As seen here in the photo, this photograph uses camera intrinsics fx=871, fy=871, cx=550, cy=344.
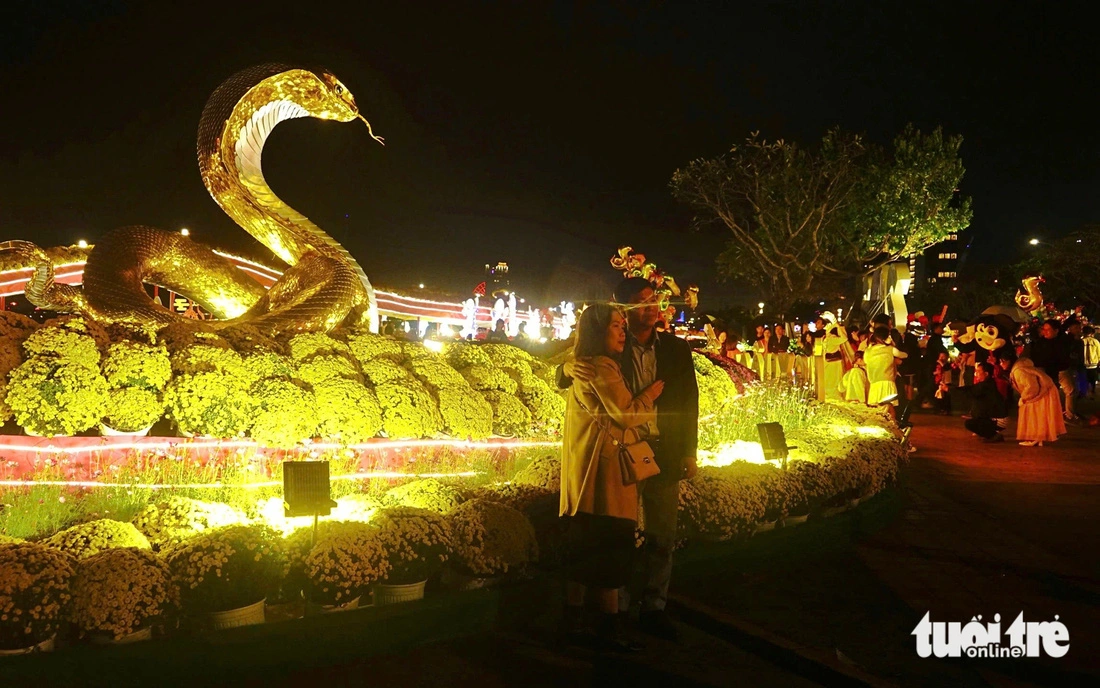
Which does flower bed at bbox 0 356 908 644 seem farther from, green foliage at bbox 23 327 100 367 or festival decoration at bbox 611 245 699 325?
festival decoration at bbox 611 245 699 325

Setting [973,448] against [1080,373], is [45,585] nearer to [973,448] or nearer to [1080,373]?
[973,448]

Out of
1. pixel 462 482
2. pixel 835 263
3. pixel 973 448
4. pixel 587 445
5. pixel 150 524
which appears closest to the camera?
pixel 587 445

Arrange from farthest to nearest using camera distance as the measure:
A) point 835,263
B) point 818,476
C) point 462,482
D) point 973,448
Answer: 1. point 835,263
2. point 973,448
3. point 818,476
4. point 462,482

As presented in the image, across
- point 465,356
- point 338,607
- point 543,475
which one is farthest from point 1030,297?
point 338,607

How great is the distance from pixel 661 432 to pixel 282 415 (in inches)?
95.6

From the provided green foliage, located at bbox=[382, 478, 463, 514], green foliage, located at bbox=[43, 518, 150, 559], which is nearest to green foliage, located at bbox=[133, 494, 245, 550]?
green foliage, located at bbox=[43, 518, 150, 559]

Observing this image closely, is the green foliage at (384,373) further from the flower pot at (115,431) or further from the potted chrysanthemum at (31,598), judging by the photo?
the potted chrysanthemum at (31,598)

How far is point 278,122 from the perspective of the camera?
809 cm

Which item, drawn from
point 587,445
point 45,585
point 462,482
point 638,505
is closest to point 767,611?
point 638,505

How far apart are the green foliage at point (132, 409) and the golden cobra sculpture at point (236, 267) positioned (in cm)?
164

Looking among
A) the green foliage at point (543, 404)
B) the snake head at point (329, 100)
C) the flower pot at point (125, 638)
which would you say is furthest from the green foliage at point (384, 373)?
the snake head at point (329, 100)

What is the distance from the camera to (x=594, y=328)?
4.01 meters

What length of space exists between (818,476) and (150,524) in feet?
13.6

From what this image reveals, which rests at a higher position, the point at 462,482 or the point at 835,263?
the point at 835,263
